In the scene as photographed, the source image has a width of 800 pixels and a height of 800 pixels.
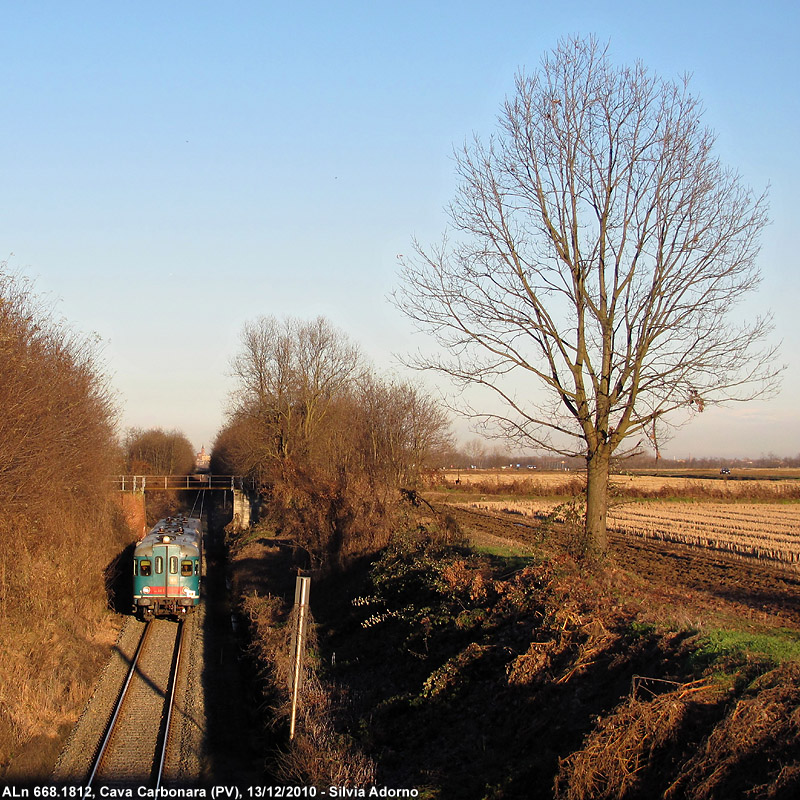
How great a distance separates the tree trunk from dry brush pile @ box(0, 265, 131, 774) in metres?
9.55

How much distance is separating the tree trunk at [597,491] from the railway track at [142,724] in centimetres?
780

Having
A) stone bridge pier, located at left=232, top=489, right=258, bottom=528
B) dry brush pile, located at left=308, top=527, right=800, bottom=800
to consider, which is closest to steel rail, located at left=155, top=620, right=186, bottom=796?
dry brush pile, located at left=308, top=527, right=800, bottom=800

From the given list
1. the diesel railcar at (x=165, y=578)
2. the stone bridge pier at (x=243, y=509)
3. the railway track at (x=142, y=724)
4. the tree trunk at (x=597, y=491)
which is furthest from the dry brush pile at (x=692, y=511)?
the stone bridge pier at (x=243, y=509)

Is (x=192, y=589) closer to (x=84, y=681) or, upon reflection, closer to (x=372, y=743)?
(x=84, y=681)

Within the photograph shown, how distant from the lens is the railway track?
1042cm

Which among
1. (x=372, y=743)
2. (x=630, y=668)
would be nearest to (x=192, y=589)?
(x=372, y=743)

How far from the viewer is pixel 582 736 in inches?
280

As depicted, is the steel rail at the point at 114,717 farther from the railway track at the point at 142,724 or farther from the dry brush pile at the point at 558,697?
the dry brush pile at the point at 558,697

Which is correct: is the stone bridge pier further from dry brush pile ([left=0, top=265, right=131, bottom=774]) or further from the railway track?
the railway track

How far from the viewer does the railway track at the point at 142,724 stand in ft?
34.2

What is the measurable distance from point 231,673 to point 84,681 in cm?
331

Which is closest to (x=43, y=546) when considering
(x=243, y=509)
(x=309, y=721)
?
(x=309, y=721)

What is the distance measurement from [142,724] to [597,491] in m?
9.03

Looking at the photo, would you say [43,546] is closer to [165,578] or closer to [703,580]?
[165,578]
